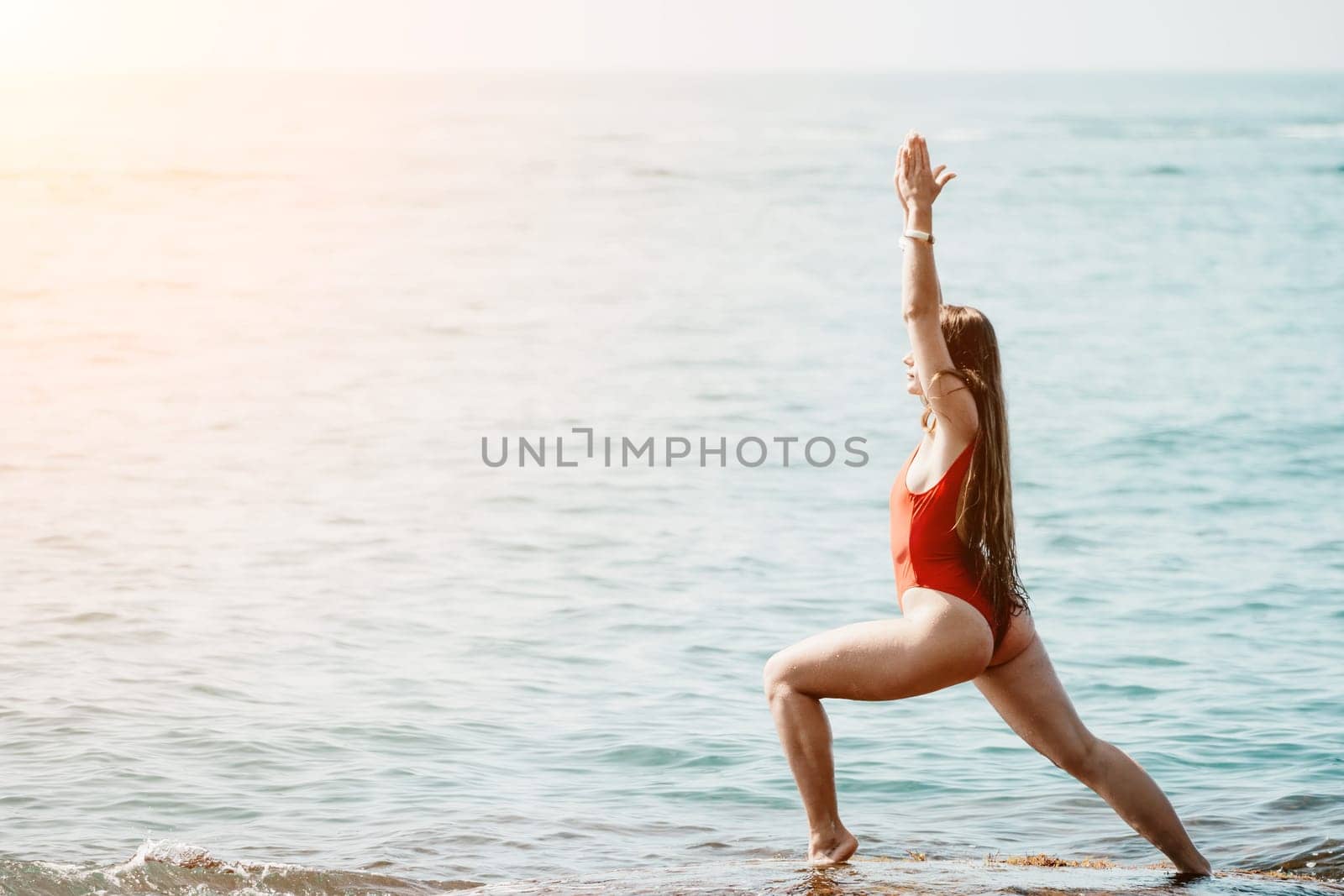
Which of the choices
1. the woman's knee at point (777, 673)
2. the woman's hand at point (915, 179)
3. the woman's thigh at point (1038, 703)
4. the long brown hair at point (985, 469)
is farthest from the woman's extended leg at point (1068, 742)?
the woman's hand at point (915, 179)

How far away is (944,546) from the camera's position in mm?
4941

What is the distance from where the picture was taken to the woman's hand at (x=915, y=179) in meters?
5.00

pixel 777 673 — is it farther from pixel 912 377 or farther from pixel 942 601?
pixel 912 377

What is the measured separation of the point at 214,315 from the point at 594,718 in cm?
2684

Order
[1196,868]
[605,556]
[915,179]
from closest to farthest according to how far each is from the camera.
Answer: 1. [915,179]
2. [1196,868]
3. [605,556]

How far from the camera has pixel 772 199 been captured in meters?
52.8

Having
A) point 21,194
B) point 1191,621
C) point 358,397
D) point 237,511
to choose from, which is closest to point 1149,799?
point 1191,621

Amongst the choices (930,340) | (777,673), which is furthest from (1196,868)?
(930,340)

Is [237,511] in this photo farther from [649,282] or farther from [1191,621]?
[649,282]

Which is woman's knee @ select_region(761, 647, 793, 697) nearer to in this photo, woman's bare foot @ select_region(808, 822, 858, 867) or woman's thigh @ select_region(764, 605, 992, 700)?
woman's thigh @ select_region(764, 605, 992, 700)

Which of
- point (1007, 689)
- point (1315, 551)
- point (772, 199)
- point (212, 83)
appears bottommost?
point (1315, 551)

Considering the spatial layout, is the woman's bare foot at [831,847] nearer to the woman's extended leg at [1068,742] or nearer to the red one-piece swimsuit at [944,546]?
the woman's extended leg at [1068,742]

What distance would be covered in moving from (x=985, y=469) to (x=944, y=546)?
28cm

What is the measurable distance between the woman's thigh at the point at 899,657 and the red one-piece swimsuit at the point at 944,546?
7 centimetres
